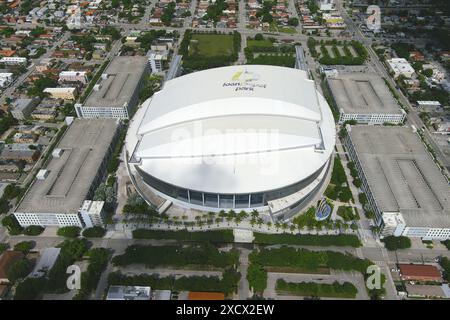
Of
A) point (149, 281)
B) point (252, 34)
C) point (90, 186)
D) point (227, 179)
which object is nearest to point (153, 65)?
point (252, 34)

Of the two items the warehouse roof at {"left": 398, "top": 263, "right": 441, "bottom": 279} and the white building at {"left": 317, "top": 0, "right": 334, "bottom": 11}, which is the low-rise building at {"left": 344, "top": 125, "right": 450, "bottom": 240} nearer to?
the warehouse roof at {"left": 398, "top": 263, "right": 441, "bottom": 279}

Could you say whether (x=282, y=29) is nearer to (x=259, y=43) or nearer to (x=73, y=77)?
(x=259, y=43)

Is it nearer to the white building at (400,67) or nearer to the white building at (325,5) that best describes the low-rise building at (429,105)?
the white building at (400,67)

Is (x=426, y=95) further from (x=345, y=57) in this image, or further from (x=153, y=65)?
(x=153, y=65)

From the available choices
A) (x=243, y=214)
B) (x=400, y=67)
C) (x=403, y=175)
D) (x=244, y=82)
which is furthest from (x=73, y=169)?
(x=400, y=67)

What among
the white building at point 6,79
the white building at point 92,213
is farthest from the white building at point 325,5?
the white building at point 92,213

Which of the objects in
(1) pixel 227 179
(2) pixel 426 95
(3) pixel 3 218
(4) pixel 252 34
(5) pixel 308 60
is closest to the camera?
(1) pixel 227 179
